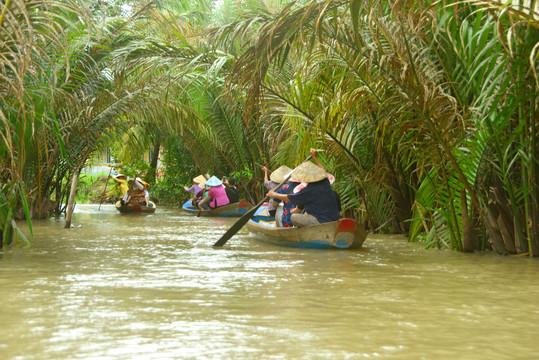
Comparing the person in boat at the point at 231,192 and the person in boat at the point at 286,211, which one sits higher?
the person in boat at the point at 231,192

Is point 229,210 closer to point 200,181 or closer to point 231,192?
point 231,192

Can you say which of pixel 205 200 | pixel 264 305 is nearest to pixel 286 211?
pixel 264 305

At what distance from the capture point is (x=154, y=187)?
86.0 feet

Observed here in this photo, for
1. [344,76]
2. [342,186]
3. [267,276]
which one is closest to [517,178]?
[344,76]

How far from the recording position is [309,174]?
9.52m

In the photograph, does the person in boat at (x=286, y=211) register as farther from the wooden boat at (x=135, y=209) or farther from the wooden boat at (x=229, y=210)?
the wooden boat at (x=135, y=209)

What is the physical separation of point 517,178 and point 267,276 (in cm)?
329

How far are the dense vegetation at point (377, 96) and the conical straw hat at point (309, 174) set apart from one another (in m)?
0.47

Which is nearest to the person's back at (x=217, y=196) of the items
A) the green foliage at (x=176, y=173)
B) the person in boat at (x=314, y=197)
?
the green foliage at (x=176, y=173)

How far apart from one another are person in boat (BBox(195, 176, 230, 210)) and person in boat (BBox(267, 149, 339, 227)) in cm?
877

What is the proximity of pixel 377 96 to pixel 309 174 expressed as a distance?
1704mm

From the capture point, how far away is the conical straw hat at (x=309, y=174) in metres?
9.51

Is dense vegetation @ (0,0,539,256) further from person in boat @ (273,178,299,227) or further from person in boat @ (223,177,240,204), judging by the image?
person in boat @ (223,177,240,204)

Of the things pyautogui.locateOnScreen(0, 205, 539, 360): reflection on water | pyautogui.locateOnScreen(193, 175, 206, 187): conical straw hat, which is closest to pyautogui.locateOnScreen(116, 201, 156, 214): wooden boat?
pyautogui.locateOnScreen(193, 175, 206, 187): conical straw hat
